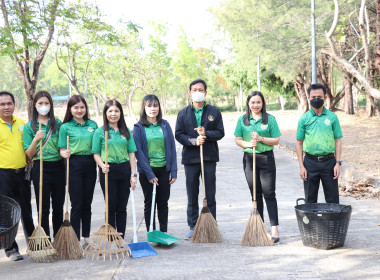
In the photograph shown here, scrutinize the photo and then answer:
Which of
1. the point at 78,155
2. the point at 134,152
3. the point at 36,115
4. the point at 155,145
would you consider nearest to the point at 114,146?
the point at 134,152

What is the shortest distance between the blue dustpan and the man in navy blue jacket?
0.73 metres

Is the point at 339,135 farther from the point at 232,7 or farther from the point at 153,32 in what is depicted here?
the point at 153,32

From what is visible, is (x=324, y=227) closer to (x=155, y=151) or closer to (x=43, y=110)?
(x=155, y=151)

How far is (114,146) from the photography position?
5.40 m

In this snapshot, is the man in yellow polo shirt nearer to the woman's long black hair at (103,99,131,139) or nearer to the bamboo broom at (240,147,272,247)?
the woman's long black hair at (103,99,131,139)

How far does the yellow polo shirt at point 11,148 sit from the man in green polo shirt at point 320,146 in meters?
3.25

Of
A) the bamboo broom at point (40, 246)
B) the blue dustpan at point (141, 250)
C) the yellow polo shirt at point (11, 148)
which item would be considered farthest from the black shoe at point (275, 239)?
the yellow polo shirt at point (11, 148)

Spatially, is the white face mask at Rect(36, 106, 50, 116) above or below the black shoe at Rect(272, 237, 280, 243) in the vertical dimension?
above

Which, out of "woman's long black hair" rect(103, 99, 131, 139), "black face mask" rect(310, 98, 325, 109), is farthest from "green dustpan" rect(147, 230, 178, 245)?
"black face mask" rect(310, 98, 325, 109)

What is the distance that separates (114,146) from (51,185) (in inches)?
32.8

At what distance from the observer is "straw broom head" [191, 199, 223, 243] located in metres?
5.67

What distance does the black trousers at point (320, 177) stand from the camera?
221 inches

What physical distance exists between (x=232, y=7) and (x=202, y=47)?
36.9 metres

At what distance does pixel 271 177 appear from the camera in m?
5.74
